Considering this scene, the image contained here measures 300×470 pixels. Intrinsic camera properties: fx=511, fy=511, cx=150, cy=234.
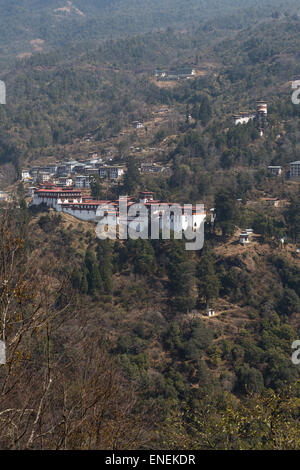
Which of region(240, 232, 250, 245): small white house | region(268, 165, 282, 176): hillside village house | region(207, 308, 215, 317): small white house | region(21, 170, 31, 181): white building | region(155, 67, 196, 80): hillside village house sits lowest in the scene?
region(21, 170, 31, 181): white building

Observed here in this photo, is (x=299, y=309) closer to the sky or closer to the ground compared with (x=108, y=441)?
closer to the ground

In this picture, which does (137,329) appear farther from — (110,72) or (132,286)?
(110,72)

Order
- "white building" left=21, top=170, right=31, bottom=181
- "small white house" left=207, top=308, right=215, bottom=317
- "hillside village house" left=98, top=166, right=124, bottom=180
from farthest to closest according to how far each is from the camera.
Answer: "white building" left=21, top=170, right=31, bottom=181, "hillside village house" left=98, top=166, right=124, bottom=180, "small white house" left=207, top=308, right=215, bottom=317

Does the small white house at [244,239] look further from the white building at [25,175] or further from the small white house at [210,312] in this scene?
the white building at [25,175]

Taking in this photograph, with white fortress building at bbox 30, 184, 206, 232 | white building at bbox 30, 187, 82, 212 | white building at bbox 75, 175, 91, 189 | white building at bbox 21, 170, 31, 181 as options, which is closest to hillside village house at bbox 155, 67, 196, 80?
white building at bbox 21, 170, 31, 181

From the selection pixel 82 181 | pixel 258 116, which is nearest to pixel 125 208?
pixel 82 181

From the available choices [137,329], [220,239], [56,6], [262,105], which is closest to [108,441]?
[137,329]

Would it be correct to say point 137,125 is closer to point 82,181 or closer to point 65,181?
point 65,181

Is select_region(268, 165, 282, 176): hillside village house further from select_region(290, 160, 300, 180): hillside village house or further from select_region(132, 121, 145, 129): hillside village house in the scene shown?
select_region(132, 121, 145, 129): hillside village house

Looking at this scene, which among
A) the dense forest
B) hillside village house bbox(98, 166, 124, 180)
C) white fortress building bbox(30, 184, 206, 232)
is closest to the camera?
the dense forest
